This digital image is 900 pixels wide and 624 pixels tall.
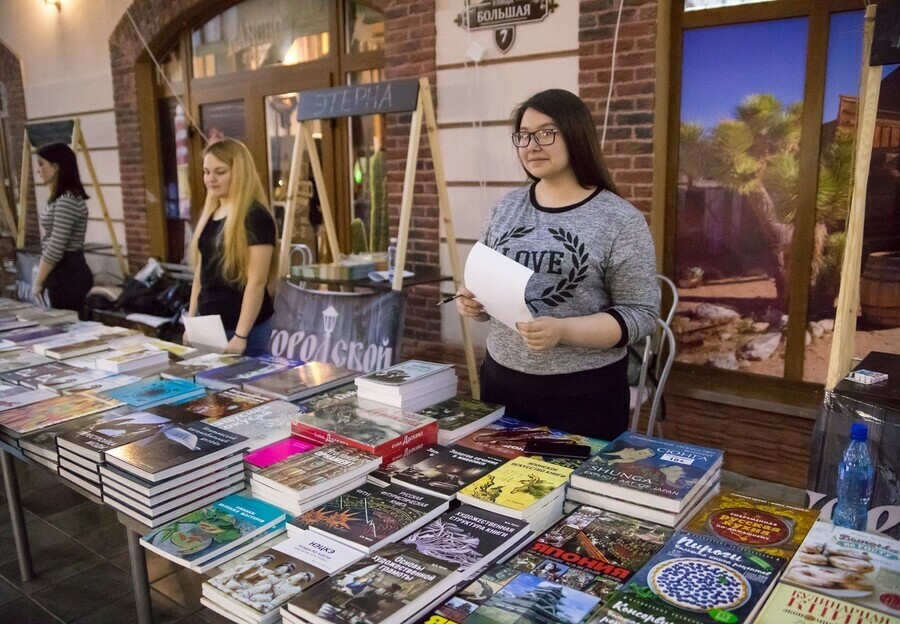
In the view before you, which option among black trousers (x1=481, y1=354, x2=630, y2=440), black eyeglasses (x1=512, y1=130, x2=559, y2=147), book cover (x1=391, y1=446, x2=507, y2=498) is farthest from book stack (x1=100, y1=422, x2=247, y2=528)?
black eyeglasses (x1=512, y1=130, x2=559, y2=147)

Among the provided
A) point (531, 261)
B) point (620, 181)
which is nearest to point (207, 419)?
point (531, 261)

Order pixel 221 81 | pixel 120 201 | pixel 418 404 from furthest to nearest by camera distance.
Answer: pixel 120 201, pixel 221 81, pixel 418 404

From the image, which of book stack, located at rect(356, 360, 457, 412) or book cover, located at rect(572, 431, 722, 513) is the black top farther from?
book cover, located at rect(572, 431, 722, 513)

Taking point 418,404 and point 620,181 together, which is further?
point 620,181

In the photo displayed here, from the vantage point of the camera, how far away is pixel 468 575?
1.06 meters

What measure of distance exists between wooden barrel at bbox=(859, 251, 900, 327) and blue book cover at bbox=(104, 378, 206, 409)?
2604mm

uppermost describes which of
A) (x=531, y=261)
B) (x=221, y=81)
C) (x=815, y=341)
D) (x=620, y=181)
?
(x=221, y=81)

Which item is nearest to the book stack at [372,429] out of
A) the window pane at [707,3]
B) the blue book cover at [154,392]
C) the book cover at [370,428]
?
the book cover at [370,428]

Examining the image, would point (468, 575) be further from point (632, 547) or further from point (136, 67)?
point (136, 67)

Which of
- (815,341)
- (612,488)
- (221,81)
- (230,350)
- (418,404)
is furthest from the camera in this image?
(221,81)

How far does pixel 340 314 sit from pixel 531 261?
3.96 feet

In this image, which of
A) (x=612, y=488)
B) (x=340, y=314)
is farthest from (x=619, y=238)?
(x=340, y=314)

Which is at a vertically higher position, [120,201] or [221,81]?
[221,81]

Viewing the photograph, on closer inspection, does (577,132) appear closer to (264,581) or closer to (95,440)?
(264,581)
